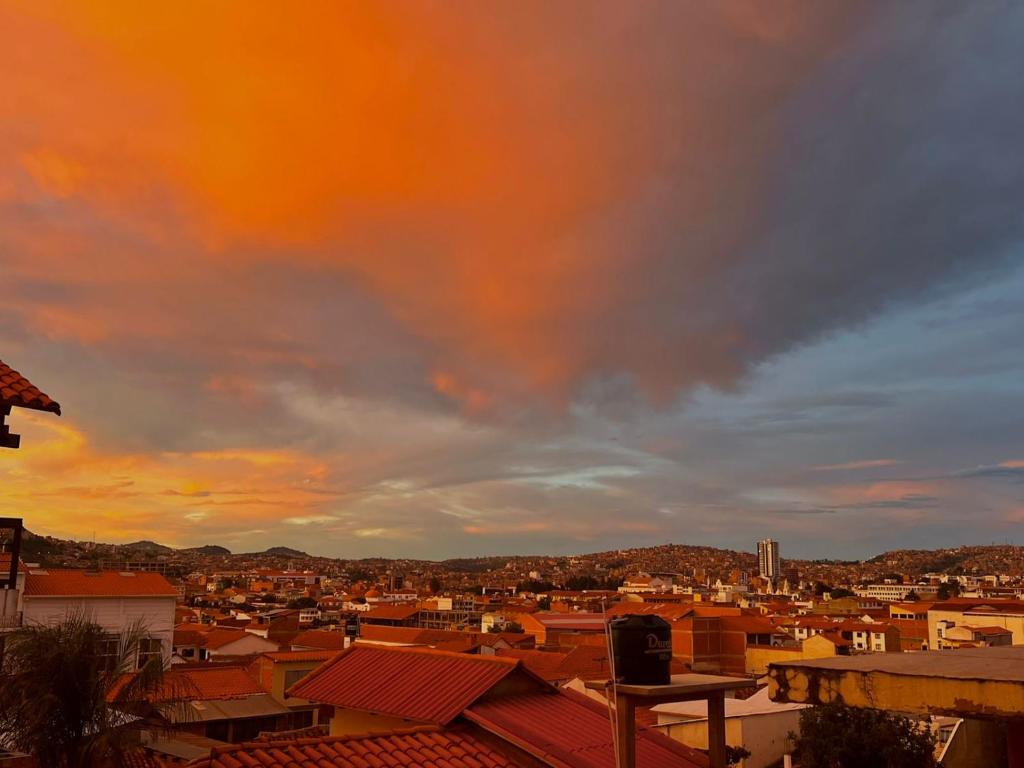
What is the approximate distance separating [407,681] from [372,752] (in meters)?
2.82

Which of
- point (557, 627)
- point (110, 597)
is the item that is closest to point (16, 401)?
point (110, 597)

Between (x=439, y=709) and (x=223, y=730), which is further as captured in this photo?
(x=223, y=730)

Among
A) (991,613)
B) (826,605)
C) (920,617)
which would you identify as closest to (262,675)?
(991,613)

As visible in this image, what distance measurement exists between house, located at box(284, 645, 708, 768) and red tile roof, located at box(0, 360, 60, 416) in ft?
19.8

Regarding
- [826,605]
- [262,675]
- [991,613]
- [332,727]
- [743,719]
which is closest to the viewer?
[332,727]

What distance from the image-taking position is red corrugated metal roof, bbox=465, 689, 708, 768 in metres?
10.6

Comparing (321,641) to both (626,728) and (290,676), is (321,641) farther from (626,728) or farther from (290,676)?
(626,728)

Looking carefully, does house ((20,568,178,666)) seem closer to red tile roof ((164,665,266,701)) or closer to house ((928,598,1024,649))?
red tile roof ((164,665,266,701))

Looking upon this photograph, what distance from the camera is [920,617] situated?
11625cm

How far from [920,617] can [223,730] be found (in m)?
112

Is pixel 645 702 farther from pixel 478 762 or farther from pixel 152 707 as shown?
pixel 152 707

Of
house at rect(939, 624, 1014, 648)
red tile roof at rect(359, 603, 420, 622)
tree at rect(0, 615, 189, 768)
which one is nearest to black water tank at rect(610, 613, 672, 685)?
tree at rect(0, 615, 189, 768)

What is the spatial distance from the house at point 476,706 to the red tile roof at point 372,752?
0.71 ft

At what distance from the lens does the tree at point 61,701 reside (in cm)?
952
